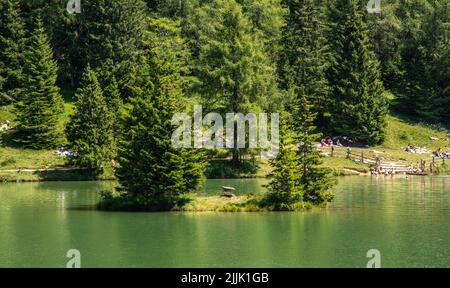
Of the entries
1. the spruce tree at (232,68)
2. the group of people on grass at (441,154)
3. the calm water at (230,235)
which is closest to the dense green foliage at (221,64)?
the spruce tree at (232,68)

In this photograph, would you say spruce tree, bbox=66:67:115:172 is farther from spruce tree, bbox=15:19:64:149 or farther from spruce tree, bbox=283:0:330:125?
spruce tree, bbox=283:0:330:125

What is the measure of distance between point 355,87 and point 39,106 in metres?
38.1

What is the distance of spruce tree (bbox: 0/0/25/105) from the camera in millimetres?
95312

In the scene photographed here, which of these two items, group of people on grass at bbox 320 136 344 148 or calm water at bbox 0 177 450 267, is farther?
group of people on grass at bbox 320 136 344 148

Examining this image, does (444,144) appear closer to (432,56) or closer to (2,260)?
(432,56)

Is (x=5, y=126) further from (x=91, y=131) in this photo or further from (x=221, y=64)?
(x=221, y=64)

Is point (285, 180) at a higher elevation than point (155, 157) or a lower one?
lower

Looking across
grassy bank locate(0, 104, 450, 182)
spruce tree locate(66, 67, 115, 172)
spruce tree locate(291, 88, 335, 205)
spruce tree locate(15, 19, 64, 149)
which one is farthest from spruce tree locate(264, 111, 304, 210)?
spruce tree locate(15, 19, 64, 149)

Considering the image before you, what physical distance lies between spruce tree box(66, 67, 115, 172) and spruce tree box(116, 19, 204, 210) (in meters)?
21.6

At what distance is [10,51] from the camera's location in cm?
9662

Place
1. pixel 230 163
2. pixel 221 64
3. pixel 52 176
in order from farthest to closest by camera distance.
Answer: pixel 230 163, pixel 221 64, pixel 52 176

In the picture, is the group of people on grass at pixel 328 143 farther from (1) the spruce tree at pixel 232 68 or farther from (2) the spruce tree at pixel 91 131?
(2) the spruce tree at pixel 91 131

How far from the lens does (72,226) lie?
50156 millimetres

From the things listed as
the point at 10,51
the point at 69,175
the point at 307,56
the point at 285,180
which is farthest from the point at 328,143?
the point at 285,180
